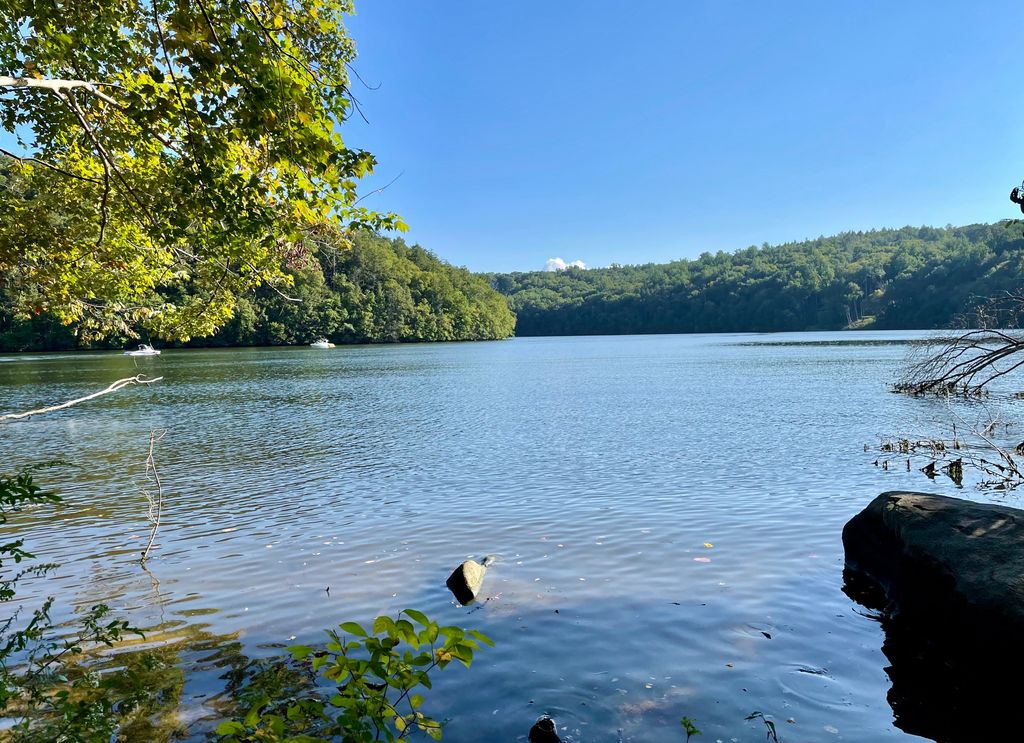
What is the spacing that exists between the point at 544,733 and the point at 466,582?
3.49 meters

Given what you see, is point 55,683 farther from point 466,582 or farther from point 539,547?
point 539,547

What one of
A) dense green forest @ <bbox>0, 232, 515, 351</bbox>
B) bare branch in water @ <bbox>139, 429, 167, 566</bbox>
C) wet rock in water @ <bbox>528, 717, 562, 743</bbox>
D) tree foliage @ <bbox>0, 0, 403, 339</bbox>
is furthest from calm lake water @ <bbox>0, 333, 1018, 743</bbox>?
dense green forest @ <bbox>0, 232, 515, 351</bbox>

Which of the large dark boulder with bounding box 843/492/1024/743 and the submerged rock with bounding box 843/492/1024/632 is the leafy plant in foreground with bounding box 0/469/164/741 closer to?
the large dark boulder with bounding box 843/492/1024/743

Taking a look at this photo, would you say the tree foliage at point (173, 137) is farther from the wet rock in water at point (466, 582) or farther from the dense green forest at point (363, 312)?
the dense green forest at point (363, 312)

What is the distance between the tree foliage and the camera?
5930 mm

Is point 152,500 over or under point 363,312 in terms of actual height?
under

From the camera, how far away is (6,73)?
7.80 meters

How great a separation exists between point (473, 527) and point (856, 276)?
182794 millimetres

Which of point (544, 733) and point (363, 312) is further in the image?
point (363, 312)

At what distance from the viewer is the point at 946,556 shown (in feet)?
24.1

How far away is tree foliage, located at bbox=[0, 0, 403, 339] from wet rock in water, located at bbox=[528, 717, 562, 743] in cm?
520

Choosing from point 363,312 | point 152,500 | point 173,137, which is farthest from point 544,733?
point 363,312

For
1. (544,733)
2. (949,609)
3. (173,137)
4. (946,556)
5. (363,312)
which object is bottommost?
(544,733)

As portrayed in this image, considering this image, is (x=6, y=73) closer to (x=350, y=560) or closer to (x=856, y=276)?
(x=350, y=560)
